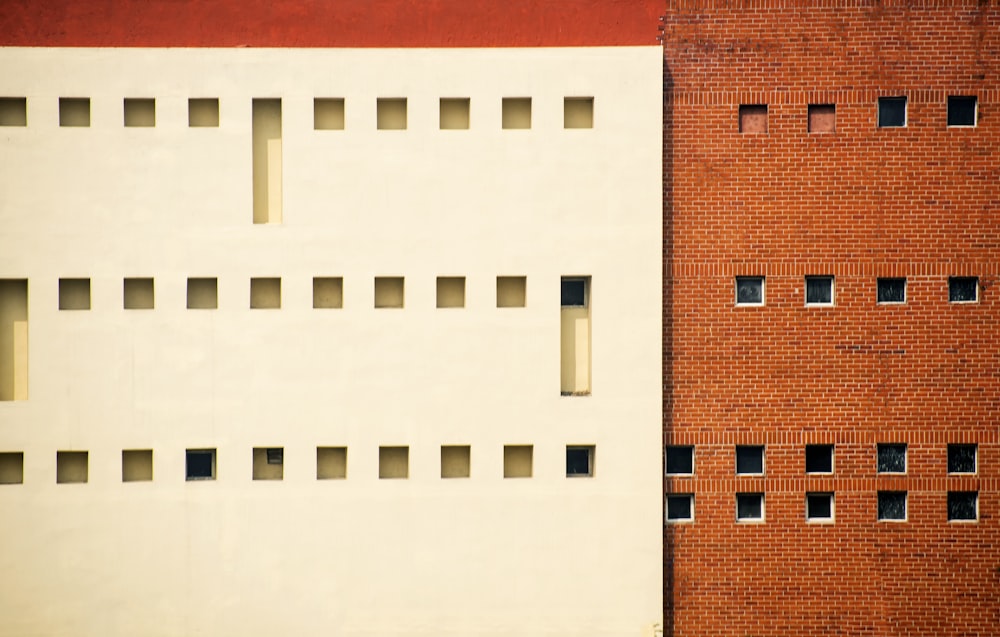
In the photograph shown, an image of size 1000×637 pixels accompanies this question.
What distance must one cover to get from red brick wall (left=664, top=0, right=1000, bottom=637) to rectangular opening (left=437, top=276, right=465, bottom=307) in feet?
9.32

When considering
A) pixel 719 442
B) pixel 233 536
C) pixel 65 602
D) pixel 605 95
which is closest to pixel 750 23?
pixel 605 95

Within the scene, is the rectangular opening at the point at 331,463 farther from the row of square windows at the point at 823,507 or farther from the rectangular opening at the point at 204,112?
the rectangular opening at the point at 204,112

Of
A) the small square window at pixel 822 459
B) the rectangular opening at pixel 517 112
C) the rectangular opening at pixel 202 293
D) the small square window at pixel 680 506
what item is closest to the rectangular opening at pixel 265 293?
the rectangular opening at pixel 202 293

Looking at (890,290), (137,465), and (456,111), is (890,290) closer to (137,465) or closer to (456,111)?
(456,111)

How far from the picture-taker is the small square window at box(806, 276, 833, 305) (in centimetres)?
1257

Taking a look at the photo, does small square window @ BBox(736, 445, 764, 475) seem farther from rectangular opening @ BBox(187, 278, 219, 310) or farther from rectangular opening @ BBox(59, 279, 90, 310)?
rectangular opening @ BBox(59, 279, 90, 310)

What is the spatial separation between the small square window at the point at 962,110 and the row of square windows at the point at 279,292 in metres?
5.59

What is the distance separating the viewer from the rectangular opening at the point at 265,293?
1226 cm

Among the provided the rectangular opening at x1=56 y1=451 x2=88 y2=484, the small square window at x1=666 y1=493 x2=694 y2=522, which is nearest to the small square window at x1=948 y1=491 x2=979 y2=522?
the small square window at x1=666 y1=493 x2=694 y2=522

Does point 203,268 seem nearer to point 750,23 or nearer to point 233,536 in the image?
point 233,536

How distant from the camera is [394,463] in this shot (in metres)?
12.3

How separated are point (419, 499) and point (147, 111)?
637 cm

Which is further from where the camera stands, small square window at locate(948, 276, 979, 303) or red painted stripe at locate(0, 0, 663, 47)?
small square window at locate(948, 276, 979, 303)

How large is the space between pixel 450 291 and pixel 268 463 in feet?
11.1
